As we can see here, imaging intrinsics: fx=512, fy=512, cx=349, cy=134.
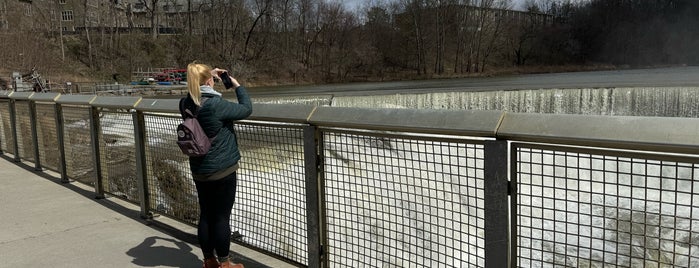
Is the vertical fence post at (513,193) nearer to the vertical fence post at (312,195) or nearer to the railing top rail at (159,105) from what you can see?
the vertical fence post at (312,195)

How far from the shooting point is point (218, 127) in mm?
3322

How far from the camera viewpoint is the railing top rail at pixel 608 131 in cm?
188

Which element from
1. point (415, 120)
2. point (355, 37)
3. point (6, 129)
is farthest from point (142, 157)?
point (355, 37)

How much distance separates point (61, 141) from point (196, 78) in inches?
196

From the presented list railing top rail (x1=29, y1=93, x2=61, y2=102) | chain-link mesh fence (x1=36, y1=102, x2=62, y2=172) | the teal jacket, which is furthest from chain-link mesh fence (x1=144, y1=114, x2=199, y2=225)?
chain-link mesh fence (x1=36, y1=102, x2=62, y2=172)

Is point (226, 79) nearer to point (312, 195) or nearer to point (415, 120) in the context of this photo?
point (312, 195)

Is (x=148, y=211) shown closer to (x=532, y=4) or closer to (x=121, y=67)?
(x=121, y=67)

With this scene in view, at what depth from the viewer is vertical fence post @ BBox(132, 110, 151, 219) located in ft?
16.9

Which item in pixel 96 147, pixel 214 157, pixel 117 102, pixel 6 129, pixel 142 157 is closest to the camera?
pixel 214 157

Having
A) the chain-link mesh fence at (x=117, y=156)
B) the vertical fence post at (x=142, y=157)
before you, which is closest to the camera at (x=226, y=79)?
the vertical fence post at (x=142, y=157)

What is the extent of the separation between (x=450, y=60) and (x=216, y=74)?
82864 mm

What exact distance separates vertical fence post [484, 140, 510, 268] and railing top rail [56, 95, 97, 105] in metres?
5.13

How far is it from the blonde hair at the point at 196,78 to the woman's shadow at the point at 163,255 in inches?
57.6

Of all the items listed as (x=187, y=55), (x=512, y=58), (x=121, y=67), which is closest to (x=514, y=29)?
(x=512, y=58)
